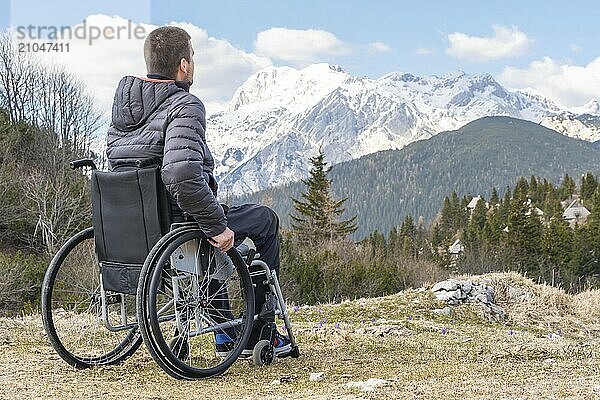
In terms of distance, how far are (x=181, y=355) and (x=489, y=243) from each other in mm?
82132

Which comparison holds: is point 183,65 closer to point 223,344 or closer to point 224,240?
point 224,240

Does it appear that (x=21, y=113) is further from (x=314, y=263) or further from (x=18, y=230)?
(x=314, y=263)

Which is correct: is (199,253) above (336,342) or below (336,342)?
above

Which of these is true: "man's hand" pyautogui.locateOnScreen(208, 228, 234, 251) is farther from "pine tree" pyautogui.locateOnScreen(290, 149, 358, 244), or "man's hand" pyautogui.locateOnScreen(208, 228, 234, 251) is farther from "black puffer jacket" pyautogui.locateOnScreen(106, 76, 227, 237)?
"pine tree" pyautogui.locateOnScreen(290, 149, 358, 244)

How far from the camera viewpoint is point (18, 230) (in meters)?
32.8

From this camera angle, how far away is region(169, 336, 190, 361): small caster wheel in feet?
14.6

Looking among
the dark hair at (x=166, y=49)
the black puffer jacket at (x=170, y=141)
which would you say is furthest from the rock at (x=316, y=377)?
the dark hair at (x=166, y=49)

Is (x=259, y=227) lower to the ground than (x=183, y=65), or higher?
lower

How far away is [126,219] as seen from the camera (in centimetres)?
422

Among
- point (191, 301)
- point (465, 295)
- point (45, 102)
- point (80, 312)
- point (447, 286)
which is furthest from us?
point (45, 102)

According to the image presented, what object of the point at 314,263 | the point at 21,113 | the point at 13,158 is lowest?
the point at 314,263

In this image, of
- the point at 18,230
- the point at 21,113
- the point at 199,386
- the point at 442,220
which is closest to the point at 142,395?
the point at 199,386

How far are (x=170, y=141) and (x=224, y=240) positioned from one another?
665mm

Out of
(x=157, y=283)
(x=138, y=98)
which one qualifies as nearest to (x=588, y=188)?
(x=138, y=98)
